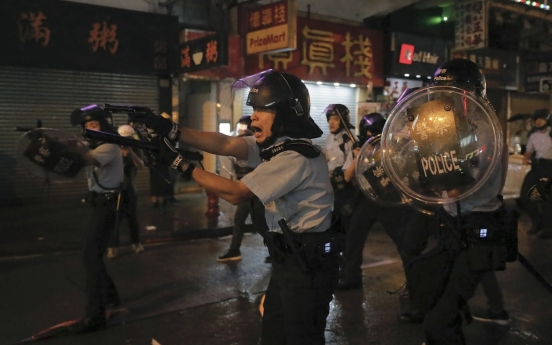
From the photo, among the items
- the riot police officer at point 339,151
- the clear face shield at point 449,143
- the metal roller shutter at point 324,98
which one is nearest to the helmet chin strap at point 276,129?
the clear face shield at point 449,143

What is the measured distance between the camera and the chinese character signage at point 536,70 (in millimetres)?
15031

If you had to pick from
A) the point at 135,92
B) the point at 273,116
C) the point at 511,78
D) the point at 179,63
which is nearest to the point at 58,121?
the point at 135,92

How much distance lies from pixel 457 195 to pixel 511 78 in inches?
710

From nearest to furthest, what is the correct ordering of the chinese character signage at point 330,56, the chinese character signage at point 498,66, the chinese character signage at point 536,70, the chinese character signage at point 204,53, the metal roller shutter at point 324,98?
1. the chinese character signage at point 204,53
2. the chinese character signage at point 330,56
3. the metal roller shutter at point 324,98
4. the chinese character signage at point 536,70
5. the chinese character signage at point 498,66

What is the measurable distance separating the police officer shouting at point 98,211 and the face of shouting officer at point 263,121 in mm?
1976

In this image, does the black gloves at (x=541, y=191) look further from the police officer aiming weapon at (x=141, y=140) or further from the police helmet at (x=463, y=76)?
the police officer aiming weapon at (x=141, y=140)

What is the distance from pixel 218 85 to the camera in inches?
520

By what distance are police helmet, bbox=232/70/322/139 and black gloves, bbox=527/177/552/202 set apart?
1726mm

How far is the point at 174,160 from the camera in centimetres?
273

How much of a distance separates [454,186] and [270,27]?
9.29 meters

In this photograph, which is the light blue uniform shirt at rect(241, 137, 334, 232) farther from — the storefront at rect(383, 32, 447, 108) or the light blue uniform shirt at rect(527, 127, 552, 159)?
the storefront at rect(383, 32, 447, 108)

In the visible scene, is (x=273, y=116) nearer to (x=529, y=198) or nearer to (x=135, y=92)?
(x=529, y=198)

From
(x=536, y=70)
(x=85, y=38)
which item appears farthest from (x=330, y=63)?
(x=85, y=38)

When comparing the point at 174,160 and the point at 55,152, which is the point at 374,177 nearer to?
the point at 174,160
